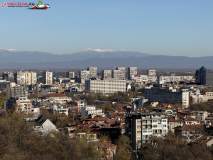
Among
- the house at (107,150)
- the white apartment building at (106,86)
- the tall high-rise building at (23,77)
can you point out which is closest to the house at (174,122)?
the house at (107,150)

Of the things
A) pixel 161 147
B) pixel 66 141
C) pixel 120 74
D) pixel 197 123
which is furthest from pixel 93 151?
pixel 120 74

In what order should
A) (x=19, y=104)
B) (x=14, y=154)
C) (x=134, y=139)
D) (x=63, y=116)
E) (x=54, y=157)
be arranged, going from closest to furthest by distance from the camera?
(x=14, y=154)
(x=54, y=157)
(x=134, y=139)
(x=63, y=116)
(x=19, y=104)

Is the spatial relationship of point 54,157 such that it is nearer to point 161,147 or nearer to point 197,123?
point 161,147

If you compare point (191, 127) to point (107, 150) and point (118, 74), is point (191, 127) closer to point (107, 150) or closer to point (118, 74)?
point (107, 150)

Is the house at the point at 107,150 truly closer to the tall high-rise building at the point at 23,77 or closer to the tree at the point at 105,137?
the tree at the point at 105,137

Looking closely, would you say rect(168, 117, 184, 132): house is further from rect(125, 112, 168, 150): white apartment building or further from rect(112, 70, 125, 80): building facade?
rect(112, 70, 125, 80): building facade

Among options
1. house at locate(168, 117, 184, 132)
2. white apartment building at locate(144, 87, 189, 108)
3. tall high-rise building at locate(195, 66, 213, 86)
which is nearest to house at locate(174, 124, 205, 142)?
house at locate(168, 117, 184, 132)

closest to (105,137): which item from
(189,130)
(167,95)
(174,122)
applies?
(189,130)
